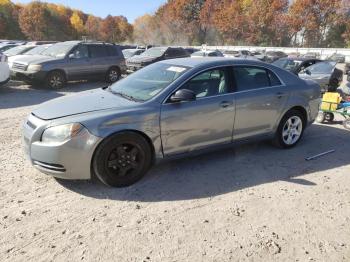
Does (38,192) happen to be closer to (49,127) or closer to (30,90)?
(49,127)

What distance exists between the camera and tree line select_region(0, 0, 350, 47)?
6259 centimetres

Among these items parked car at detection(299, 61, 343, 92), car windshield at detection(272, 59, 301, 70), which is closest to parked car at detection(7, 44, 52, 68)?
car windshield at detection(272, 59, 301, 70)

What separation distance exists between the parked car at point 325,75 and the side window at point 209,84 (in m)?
7.76

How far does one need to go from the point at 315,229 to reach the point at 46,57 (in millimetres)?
11794

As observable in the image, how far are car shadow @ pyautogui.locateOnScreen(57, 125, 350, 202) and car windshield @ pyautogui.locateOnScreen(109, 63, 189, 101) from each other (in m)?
1.08

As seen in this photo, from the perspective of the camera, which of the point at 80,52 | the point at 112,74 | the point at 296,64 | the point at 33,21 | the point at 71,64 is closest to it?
the point at 296,64

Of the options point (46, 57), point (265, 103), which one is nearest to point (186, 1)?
point (46, 57)

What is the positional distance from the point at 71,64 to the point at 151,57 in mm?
6030

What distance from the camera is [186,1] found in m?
88.8

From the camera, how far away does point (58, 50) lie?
1374cm

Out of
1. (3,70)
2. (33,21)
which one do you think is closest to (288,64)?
(3,70)

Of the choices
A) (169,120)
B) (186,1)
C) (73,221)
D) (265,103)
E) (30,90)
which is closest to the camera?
(73,221)

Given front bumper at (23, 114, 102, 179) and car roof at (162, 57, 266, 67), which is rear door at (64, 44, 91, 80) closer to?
car roof at (162, 57, 266, 67)

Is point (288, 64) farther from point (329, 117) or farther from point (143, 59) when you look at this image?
point (143, 59)
